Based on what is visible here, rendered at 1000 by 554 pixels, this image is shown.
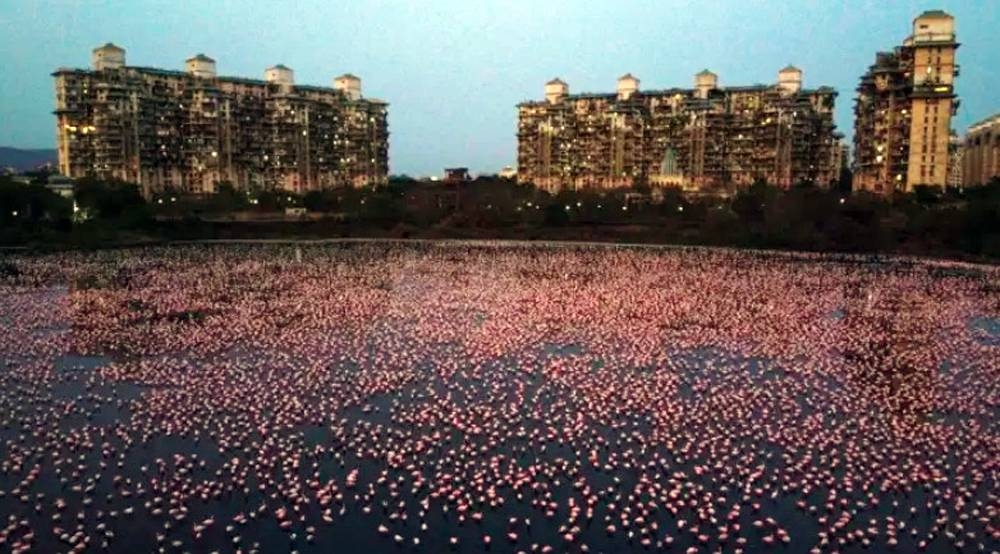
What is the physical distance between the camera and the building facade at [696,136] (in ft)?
472

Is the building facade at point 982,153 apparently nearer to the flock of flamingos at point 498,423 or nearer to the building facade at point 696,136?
the building facade at point 696,136

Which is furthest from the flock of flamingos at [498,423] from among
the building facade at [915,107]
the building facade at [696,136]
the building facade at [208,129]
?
the building facade at [696,136]

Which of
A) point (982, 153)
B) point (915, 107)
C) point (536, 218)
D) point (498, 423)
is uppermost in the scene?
point (915, 107)

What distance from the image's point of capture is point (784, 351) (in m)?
31.6

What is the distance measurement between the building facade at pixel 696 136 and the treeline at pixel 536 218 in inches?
1417

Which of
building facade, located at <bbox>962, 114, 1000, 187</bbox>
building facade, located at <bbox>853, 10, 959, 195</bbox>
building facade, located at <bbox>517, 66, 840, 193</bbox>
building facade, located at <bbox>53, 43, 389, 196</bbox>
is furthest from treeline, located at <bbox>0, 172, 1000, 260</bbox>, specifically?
building facade, located at <bbox>962, 114, 1000, 187</bbox>

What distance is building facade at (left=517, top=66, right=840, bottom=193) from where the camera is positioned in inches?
5664

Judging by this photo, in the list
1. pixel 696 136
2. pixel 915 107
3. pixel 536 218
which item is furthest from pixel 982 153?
pixel 536 218

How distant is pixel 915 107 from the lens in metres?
102

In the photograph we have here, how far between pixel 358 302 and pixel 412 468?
24.8 metres

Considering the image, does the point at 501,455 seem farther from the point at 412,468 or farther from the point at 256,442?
the point at 256,442

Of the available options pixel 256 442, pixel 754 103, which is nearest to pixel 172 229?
pixel 256 442

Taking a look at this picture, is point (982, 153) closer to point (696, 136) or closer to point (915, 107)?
point (915, 107)

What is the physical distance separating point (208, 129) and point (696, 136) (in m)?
89.6
